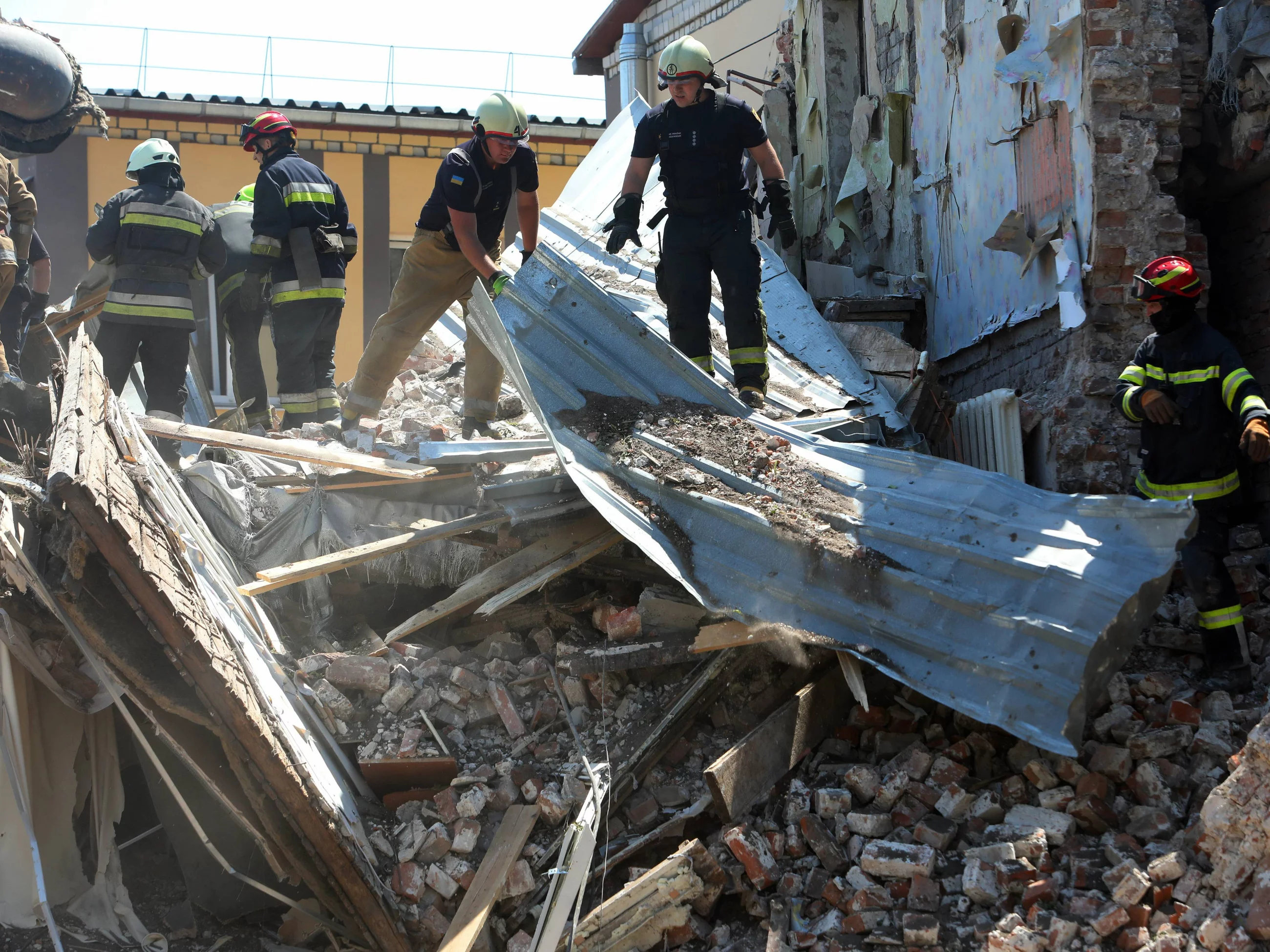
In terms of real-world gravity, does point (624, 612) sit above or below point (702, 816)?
above

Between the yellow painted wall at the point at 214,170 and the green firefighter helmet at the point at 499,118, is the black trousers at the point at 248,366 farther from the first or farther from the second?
the yellow painted wall at the point at 214,170

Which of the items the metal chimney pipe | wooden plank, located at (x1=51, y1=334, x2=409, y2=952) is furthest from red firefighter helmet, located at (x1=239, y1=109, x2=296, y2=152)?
the metal chimney pipe

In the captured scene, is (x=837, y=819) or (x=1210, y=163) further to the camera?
(x=1210, y=163)

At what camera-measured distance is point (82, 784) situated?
12.9 feet

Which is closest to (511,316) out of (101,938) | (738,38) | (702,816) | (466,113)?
(702,816)

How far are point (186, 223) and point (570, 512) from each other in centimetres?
310

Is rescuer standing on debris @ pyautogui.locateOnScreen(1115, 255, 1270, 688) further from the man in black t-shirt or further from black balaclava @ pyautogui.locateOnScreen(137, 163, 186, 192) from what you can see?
the man in black t-shirt

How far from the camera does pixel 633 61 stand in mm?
13930

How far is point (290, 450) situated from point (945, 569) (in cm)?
310

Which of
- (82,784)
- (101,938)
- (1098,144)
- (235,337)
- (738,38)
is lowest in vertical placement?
(101,938)

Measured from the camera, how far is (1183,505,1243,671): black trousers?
384cm

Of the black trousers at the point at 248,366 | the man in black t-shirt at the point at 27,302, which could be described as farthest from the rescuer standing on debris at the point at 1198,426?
the man in black t-shirt at the point at 27,302

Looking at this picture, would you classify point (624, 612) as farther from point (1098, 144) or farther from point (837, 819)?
point (1098, 144)

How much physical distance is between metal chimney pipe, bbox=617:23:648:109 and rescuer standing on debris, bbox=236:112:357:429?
8.25 metres
